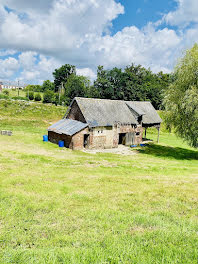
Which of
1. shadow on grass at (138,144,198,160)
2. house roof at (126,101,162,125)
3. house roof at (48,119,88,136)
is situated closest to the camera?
house roof at (48,119,88,136)

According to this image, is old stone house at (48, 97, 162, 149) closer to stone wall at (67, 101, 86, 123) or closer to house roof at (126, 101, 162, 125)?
stone wall at (67, 101, 86, 123)

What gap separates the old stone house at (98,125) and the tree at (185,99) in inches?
270

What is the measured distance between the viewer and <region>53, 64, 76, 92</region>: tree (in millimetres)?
107206

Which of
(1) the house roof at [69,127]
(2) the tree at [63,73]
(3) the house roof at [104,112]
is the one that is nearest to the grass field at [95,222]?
(1) the house roof at [69,127]

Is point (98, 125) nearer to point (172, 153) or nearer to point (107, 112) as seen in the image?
point (107, 112)

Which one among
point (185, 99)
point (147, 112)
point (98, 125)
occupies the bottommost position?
point (98, 125)

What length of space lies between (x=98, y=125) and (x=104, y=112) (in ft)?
11.7

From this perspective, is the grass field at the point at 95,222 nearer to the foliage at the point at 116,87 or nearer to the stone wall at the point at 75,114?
the stone wall at the point at 75,114

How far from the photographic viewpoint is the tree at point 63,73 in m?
107

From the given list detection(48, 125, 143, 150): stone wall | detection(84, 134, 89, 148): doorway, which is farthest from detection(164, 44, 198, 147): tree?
detection(84, 134, 89, 148): doorway

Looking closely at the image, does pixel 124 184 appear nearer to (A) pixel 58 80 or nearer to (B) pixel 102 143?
(B) pixel 102 143

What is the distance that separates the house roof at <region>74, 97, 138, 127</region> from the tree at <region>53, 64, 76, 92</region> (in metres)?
84.6

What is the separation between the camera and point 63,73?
10781 centimetres

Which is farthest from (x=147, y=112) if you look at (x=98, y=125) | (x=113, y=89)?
(x=113, y=89)
